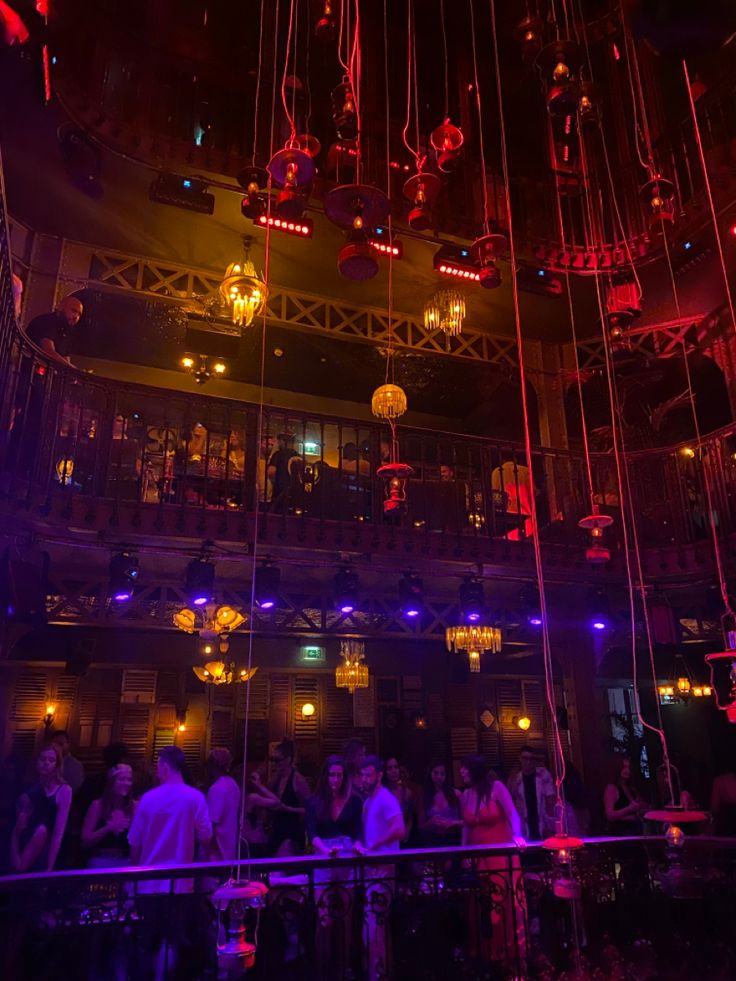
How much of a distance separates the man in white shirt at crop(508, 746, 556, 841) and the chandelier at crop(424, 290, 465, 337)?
17.9 ft

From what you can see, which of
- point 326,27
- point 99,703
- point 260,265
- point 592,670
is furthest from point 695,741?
point 326,27

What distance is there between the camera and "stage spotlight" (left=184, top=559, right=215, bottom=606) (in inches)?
275

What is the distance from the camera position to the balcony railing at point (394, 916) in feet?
14.4

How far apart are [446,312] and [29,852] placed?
7342 mm

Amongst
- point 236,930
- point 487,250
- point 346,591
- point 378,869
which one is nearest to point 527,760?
point 346,591

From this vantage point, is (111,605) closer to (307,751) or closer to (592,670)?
(307,751)

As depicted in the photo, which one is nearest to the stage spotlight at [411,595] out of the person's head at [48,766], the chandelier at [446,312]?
the chandelier at [446,312]

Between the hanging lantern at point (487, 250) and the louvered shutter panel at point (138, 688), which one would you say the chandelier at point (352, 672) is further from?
the hanging lantern at point (487, 250)

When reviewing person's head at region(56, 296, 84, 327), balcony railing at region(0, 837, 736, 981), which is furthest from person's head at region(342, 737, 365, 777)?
person's head at region(56, 296, 84, 327)

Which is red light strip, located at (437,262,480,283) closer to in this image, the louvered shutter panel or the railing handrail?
the railing handrail

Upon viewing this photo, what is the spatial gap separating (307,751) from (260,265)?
Result: 7.66 m

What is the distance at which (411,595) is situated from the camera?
7.89 m

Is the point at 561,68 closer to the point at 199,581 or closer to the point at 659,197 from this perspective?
the point at 659,197

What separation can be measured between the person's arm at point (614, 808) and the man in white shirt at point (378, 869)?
3943mm
